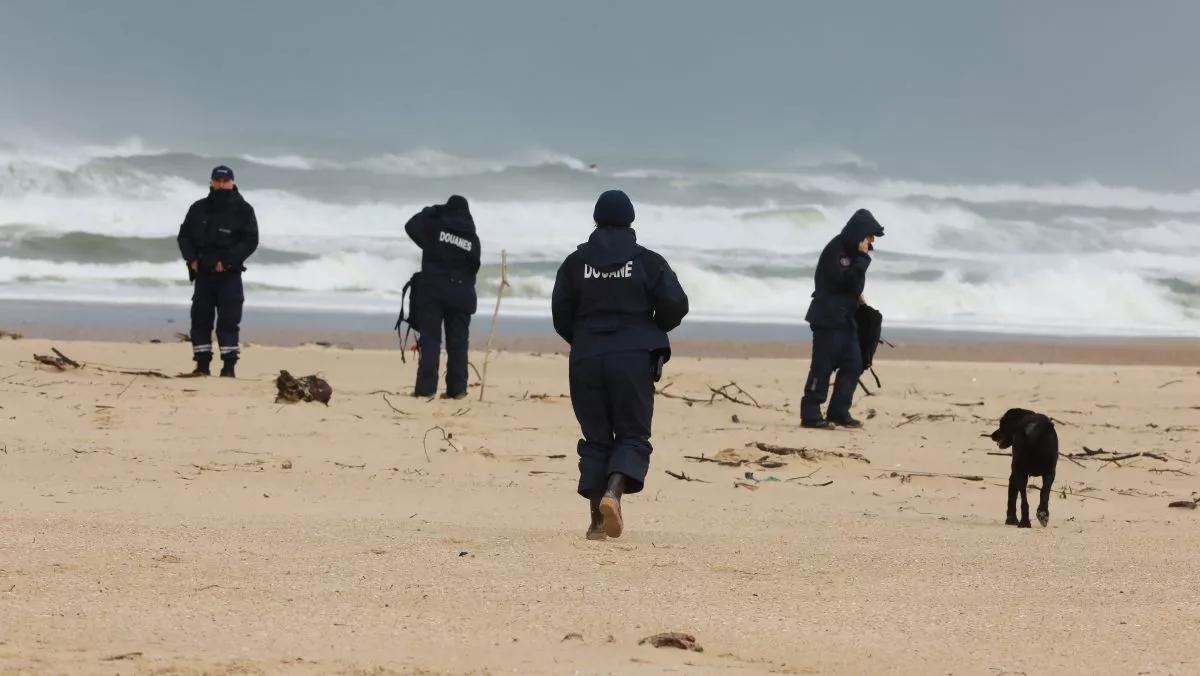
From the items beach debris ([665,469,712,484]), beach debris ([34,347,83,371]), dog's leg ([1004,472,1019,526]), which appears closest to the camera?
dog's leg ([1004,472,1019,526])

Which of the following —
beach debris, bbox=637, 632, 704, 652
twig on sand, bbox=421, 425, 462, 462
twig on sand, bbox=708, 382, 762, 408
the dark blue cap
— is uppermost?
the dark blue cap

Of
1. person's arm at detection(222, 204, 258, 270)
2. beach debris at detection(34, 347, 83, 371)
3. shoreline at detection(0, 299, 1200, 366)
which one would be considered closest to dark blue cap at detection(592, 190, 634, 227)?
person's arm at detection(222, 204, 258, 270)

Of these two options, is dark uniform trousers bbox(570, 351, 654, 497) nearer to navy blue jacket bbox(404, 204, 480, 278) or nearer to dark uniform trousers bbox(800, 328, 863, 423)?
dark uniform trousers bbox(800, 328, 863, 423)

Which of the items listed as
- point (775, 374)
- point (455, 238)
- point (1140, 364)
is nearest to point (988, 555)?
point (455, 238)

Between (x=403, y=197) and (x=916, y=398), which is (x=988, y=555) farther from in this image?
(x=403, y=197)

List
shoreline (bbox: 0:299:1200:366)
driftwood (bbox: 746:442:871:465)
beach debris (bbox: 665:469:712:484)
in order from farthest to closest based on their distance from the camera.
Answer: shoreline (bbox: 0:299:1200:366) → driftwood (bbox: 746:442:871:465) → beach debris (bbox: 665:469:712:484)

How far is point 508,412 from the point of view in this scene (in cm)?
1162

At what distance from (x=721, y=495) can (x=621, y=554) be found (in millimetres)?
2395

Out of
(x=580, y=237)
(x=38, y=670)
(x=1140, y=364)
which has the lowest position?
(x=38, y=670)

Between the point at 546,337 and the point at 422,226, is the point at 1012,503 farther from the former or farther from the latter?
the point at 546,337

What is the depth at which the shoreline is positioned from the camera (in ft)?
60.2

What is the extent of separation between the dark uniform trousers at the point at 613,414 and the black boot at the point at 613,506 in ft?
0.12

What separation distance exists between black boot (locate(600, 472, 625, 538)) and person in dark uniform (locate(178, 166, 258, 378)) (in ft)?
21.2

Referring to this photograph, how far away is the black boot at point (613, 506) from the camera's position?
6.54 meters
